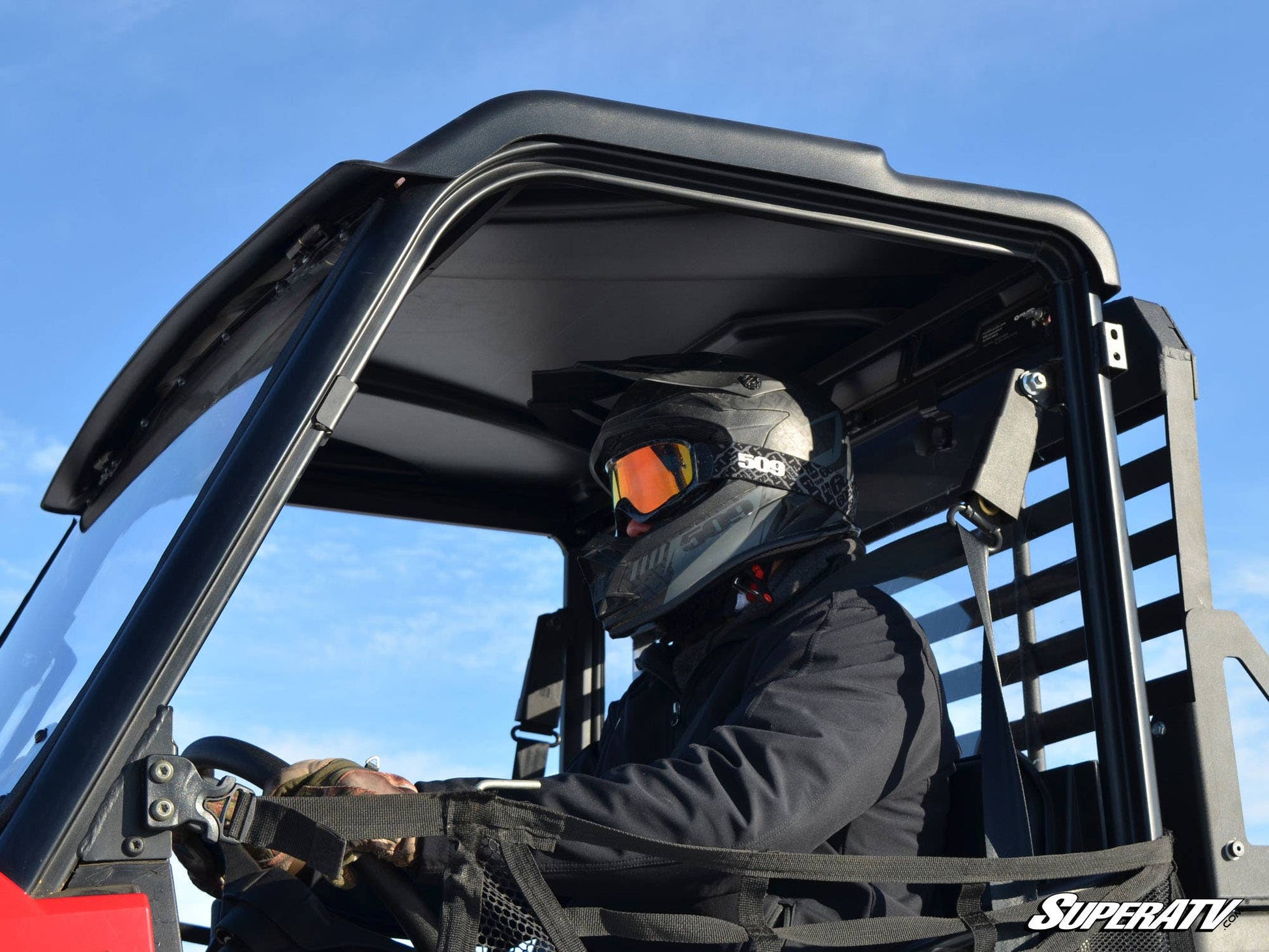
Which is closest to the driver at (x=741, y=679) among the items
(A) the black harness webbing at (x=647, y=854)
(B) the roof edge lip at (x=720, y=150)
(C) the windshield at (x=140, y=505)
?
(A) the black harness webbing at (x=647, y=854)

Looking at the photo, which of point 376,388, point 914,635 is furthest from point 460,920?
point 376,388

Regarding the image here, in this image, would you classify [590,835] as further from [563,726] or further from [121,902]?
[563,726]

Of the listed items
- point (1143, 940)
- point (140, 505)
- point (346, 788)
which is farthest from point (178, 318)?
point (1143, 940)

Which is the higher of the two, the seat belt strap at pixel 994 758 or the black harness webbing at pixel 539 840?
the seat belt strap at pixel 994 758

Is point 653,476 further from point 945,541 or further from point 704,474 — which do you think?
point 945,541

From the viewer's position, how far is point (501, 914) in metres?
1.75

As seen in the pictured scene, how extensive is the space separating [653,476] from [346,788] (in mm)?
1109

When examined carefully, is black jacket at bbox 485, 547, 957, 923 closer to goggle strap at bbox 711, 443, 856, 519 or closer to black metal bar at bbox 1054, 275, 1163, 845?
goggle strap at bbox 711, 443, 856, 519

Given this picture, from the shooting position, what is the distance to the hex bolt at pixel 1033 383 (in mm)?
2385

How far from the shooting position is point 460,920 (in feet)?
5.61

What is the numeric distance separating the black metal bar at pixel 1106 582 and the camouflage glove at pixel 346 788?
1.07 metres

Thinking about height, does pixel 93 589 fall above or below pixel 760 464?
below

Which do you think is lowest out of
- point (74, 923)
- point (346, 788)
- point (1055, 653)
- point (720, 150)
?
point (74, 923)

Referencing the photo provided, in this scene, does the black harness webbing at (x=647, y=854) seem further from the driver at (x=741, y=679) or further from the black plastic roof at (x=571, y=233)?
the black plastic roof at (x=571, y=233)
